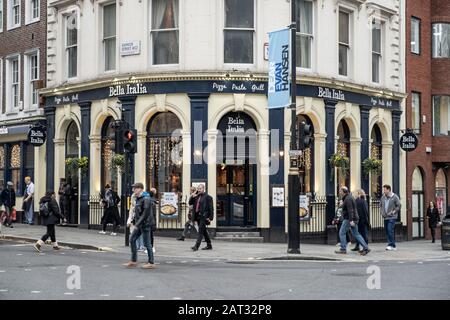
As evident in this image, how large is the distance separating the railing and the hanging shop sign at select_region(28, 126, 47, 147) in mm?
10750

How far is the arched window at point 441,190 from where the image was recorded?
1443 inches

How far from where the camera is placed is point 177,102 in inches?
1029

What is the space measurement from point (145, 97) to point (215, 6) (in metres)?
3.82

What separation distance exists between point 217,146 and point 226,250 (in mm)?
4983

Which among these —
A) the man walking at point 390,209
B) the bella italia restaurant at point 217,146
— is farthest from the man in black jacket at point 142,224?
the man walking at point 390,209

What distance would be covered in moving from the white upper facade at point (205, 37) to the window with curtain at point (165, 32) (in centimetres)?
3

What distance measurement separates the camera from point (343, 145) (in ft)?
98.0

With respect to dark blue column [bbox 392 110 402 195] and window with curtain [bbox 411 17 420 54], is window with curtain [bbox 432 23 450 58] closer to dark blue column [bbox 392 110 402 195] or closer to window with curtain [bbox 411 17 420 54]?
window with curtain [bbox 411 17 420 54]

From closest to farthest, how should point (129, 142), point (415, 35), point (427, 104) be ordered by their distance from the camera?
1. point (129, 142)
2. point (415, 35)
3. point (427, 104)

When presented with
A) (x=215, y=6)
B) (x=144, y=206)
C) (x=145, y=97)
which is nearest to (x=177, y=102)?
(x=145, y=97)

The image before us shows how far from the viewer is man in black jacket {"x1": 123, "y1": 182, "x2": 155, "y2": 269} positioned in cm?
1706

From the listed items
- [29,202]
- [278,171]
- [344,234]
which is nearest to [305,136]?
[344,234]

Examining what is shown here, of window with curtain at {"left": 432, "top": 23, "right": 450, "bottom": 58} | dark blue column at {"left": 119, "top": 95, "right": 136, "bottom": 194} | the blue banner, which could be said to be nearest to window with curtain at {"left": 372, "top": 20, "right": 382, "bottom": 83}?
window with curtain at {"left": 432, "top": 23, "right": 450, "bottom": 58}

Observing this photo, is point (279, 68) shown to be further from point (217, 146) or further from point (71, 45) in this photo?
point (71, 45)
